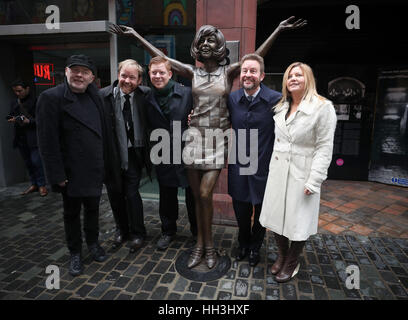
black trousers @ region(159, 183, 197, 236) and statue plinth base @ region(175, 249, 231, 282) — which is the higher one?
black trousers @ region(159, 183, 197, 236)

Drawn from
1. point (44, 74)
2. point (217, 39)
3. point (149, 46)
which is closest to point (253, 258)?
point (217, 39)

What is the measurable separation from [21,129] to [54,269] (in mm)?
3367

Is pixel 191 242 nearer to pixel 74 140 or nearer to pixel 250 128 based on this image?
pixel 250 128

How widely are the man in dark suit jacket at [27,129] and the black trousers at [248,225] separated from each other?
4.01 metres

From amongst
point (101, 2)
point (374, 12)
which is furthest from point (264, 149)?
point (374, 12)

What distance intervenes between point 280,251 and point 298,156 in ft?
3.51

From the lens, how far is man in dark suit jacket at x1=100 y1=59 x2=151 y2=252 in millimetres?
3014

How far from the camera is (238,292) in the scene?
8.39 ft

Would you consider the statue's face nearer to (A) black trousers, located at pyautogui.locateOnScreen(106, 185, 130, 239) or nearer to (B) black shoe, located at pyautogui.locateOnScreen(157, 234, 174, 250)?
(A) black trousers, located at pyautogui.locateOnScreen(106, 185, 130, 239)

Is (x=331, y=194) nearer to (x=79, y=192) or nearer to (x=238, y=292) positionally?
(x=238, y=292)

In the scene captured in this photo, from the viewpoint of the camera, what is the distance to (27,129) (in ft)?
16.8

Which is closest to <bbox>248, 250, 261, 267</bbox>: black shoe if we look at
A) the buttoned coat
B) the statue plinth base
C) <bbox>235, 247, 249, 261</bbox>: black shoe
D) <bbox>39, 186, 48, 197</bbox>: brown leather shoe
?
<bbox>235, 247, 249, 261</bbox>: black shoe

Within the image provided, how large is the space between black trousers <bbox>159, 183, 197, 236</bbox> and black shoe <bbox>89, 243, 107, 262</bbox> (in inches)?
29.6

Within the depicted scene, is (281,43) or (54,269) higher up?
(281,43)
